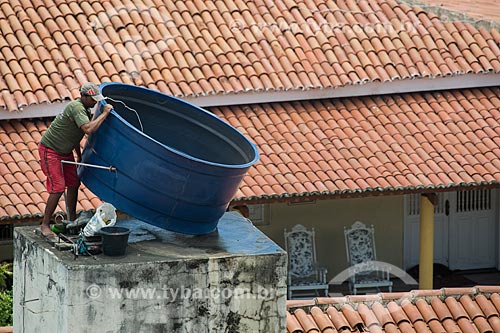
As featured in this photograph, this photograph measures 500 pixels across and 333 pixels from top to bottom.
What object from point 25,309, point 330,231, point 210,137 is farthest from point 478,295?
point 330,231

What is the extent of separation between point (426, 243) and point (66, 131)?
9023 millimetres

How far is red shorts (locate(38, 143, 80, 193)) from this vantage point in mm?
11234

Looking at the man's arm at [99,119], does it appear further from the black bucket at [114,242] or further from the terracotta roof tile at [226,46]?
the terracotta roof tile at [226,46]

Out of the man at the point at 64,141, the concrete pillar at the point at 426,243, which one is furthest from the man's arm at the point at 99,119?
the concrete pillar at the point at 426,243

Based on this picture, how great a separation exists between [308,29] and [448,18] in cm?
220

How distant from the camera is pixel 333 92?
62.7ft

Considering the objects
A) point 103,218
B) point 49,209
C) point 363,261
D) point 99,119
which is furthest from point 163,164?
point 363,261

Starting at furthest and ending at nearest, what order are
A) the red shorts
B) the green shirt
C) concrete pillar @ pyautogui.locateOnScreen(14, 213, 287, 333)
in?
the red shorts < the green shirt < concrete pillar @ pyautogui.locateOnScreen(14, 213, 287, 333)

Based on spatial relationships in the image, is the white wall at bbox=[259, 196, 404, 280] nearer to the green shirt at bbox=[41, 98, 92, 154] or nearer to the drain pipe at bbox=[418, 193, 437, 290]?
the drain pipe at bbox=[418, 193, 437, 290]

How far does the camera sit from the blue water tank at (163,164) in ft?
34.7

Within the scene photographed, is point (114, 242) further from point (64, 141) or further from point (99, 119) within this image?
point (64, 141)

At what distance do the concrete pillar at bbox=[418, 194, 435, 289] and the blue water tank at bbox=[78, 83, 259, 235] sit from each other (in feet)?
25.5

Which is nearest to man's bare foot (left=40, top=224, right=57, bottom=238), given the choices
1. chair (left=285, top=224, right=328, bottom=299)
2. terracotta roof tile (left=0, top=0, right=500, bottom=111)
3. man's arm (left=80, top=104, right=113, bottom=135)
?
man's arm (left=80, top=104, right=113, bottom=135)

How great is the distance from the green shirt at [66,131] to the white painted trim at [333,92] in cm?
655
